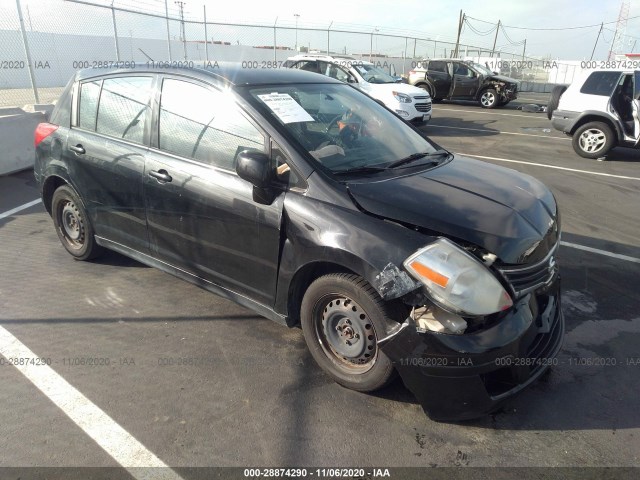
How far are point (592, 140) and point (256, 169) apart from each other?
8.98 m

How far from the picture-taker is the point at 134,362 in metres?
3.00

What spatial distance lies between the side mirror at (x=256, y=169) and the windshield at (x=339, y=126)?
0.30 m

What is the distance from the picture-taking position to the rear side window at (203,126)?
2.96 meters

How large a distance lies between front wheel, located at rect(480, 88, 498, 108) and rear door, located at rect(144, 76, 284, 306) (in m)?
16.8

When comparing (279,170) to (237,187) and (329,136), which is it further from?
(329,136)

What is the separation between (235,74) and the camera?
3250 mm

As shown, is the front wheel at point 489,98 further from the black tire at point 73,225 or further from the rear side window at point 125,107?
the black tire at point 73,225

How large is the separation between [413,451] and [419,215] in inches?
47.7

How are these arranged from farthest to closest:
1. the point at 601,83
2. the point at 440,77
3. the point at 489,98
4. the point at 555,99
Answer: the point at 440,77 < the point at 489,98 < the point at 555,99 < the point at 601,83

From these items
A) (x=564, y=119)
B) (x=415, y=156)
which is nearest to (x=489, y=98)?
A: (x=564, y=119)

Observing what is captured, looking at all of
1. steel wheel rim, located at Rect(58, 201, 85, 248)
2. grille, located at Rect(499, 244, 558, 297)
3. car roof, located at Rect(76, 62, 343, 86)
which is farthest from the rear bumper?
steel wheel rim, located at Rect(58, 201, 85, 248)

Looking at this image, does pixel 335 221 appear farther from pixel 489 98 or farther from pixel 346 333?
pixel 489 98

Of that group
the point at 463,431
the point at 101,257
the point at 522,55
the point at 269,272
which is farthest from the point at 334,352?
the point at 522,55

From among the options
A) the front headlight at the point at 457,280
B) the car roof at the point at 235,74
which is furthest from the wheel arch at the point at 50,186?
the front headlight at the point at 457,280
